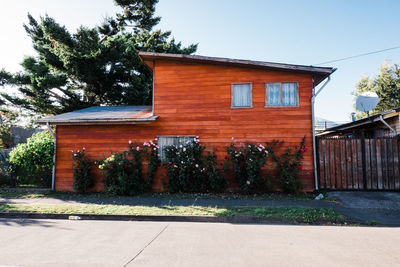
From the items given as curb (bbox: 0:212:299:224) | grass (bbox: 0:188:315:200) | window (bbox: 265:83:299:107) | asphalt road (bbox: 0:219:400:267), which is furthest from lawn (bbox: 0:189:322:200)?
window (bbox: 265:83:299:107)

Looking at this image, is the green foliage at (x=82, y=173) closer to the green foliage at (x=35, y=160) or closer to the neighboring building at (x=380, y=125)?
the green foliage at (x=35, y=160)

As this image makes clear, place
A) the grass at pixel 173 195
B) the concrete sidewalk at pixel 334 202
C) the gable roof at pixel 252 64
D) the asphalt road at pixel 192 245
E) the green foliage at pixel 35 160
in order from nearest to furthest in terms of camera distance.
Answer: the asphalt road at pixel 192 245, the concrete sidewalk at pixel 334 202, the grass at pixel 173 195, the gable roof at pixel 252 64, the green foliage at pixel 35 160

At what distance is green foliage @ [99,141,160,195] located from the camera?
370 inches

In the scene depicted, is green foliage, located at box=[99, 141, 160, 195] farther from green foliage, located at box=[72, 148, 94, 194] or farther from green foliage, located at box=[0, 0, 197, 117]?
green foliage, located at box=[0, 0, 197, 117]

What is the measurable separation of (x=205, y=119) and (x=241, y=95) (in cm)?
184

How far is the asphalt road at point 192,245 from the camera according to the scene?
146 inches

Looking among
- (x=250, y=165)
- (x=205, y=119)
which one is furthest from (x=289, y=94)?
(x=205, y=119)

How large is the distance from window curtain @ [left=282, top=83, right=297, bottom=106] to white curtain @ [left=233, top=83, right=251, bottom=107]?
1.43 metres

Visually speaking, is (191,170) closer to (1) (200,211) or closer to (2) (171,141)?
(2) (171,141)

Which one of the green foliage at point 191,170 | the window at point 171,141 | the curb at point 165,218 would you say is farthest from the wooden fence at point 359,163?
the window at point 171,141

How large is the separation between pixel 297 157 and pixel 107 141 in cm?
794

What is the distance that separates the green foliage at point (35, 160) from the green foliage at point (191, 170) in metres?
5.56

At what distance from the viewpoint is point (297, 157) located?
929 centimetres

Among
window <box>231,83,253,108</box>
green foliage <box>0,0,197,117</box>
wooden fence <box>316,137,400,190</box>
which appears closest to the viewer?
wooden fence <box>316,137,400,190</box>
